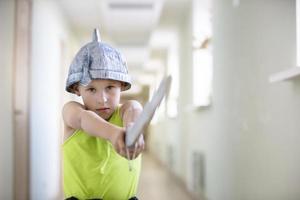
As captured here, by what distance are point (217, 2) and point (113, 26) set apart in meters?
2.80

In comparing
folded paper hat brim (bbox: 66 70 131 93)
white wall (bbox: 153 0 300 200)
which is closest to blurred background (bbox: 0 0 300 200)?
white wall (bbox: 153 0 300 200)

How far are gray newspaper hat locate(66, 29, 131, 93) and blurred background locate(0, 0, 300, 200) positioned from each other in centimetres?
13

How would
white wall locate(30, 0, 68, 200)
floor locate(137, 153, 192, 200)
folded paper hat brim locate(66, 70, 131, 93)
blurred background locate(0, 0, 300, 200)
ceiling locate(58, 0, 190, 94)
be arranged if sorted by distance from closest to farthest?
folded paper hat brim locate(66, 70, 131, 93) < blurred background locate(0, 0, 300, 200) < white wall locate(30, 0, 68, 200) < floor locate(137, 153, 192, 200) < ceiling locate(58, 0, 190, 94)

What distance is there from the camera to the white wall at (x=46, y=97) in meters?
4.48

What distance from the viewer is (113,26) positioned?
652 cm

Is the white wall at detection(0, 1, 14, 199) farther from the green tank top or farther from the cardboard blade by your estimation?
the cardboard blade

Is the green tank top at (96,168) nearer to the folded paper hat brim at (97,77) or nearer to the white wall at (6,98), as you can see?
the folded paper hat brim at (97,77)

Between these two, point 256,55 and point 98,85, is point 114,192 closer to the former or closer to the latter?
point 98,85

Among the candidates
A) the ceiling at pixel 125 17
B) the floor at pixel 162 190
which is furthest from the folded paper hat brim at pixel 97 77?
the ceiling at pixel 125 17

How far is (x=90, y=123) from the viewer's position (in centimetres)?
91

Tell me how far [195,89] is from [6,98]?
93.5 inches

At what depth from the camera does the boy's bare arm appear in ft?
2.63

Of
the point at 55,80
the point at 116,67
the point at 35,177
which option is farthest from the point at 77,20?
the point at 116,67

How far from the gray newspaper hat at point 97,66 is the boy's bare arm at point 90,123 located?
6 centimetres
